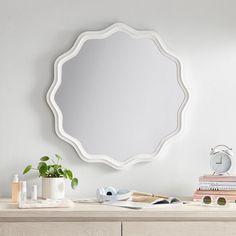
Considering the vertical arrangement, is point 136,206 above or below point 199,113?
below

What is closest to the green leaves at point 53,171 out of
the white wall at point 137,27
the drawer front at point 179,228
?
the white wall at point 137,27

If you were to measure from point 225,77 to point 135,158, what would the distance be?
2.29 feet

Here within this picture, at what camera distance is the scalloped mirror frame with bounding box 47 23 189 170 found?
283 cm

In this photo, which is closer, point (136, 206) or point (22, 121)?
point (136, 206)

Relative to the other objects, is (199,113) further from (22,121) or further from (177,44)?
(22,121)

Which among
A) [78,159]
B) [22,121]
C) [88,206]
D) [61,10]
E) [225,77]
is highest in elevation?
[61,10]

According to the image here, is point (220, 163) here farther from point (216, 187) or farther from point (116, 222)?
point (116, 222)

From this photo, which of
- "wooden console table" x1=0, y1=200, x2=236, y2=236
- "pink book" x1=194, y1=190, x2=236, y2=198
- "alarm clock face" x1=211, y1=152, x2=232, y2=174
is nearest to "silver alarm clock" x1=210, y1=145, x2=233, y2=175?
"alarm clock face" x1=211, y1=152, x2=232, y2=174

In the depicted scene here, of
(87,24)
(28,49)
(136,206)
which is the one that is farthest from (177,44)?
(136,206)

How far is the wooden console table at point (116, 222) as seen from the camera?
7.59ft

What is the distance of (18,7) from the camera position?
289 cm

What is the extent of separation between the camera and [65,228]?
91.7 inches

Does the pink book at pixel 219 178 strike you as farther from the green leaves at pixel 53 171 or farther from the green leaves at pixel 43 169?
the green leaves at pixel 43 169

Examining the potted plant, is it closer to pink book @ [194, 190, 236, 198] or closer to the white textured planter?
the white textured planter
